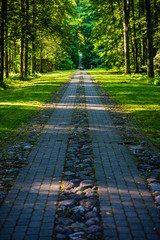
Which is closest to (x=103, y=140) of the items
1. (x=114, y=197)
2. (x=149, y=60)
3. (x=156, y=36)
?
(x=114, y=197)

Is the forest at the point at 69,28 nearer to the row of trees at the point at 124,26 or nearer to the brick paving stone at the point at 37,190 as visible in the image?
the row of trees at the point at 124,26

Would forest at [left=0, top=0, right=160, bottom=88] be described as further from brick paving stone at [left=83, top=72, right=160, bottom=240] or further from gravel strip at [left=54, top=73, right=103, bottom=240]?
brick paving stone at [left=83, top=72, right=160, bottom=240]

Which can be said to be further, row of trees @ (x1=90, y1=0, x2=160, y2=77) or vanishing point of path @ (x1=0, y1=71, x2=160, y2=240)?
row of trees @ (x1=90, y1=0, x2=160, y2=77)

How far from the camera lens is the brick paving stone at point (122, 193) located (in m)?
3.60

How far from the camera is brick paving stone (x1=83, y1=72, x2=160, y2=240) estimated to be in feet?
11.8

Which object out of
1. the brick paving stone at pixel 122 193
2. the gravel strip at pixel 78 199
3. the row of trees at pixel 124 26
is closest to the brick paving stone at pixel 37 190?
the gravel strip at pixel 78 199

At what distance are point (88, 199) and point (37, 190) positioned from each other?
99 centimetres

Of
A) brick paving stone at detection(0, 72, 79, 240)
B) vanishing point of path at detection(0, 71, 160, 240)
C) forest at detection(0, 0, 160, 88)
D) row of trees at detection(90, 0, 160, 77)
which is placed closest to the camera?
vanishing point of path at detection(0, 71, 160, 240)

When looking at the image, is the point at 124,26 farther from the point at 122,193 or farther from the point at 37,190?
the point at 37,190

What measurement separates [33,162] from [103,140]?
2.47 m

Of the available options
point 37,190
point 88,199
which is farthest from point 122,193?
point 37,190

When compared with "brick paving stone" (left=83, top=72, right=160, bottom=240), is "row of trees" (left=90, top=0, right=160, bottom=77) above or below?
above

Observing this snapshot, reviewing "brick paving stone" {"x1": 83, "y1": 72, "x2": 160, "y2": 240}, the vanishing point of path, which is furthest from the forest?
"brick paving stone" {"x1": 83, "y1": 72, "x2": 160, "y2": 240}

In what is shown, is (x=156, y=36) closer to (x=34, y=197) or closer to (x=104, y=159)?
(x=104, y=159)
